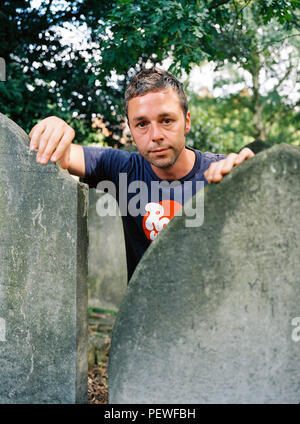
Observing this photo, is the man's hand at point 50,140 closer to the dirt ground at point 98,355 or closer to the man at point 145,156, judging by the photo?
the man at point 145,156

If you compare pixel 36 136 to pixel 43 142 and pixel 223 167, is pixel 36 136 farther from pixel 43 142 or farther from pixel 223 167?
pixel 223 167

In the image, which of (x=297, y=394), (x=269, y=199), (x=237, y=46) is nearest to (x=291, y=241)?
(x=269, y=199)

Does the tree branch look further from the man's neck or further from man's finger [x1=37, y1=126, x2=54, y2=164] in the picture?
man's finger [x1=37, y1=126, x2=54, y2=164]

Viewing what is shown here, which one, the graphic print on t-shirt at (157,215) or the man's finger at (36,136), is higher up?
the man's finger at (36,136)

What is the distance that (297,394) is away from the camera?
1701mm

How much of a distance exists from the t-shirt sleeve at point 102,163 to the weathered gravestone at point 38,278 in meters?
0.49

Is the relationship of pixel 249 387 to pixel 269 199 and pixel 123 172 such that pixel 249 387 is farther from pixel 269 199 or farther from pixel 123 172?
pixel 123 172

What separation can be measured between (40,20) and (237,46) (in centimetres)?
249

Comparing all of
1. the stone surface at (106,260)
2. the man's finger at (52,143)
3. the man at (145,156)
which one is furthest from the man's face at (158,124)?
the stone surface at (106,260)

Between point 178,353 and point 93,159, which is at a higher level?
point 93,159

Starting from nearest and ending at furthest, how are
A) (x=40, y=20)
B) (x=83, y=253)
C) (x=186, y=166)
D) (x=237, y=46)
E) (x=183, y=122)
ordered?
(x=83, y=253)
(x=183, y=122)
(x=186, y=166)
(x=40, y=20)
(x=237, y=46)

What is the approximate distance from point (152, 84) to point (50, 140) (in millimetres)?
641

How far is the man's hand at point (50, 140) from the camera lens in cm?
176

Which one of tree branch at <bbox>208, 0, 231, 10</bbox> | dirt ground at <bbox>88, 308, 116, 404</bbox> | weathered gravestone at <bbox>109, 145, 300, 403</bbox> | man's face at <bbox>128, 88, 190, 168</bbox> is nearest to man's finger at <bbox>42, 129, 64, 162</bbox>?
man's face at <bbox>128, 88, 190, 168</bbox>
